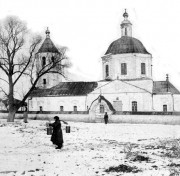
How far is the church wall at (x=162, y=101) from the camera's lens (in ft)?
111

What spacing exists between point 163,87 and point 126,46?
238 inches

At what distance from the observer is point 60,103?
1549 inches

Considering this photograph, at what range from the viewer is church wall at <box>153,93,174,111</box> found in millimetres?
33688

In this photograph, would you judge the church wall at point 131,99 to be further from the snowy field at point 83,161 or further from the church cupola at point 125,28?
the snowy field at point 83,161

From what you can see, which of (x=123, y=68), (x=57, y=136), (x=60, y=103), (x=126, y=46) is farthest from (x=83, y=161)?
(x=60, y=103)

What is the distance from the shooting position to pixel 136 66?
34031 millimetres

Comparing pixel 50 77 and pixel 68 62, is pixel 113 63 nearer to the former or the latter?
pixel 68 62

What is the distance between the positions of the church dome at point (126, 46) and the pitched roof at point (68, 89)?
631cm

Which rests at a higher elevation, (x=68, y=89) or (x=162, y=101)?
(x=68, y=89)

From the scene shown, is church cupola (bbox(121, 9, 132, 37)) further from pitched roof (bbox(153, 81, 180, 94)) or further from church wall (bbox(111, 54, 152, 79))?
pitched roof (bbox(153, 81, 180, 94))

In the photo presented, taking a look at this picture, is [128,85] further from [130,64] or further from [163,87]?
[163,87]

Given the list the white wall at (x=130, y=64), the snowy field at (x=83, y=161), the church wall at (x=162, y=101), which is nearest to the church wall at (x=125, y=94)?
the church wall at (x=162, y=101)

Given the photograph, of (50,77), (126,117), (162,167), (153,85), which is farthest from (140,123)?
(162,167)

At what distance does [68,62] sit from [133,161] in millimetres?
18712
